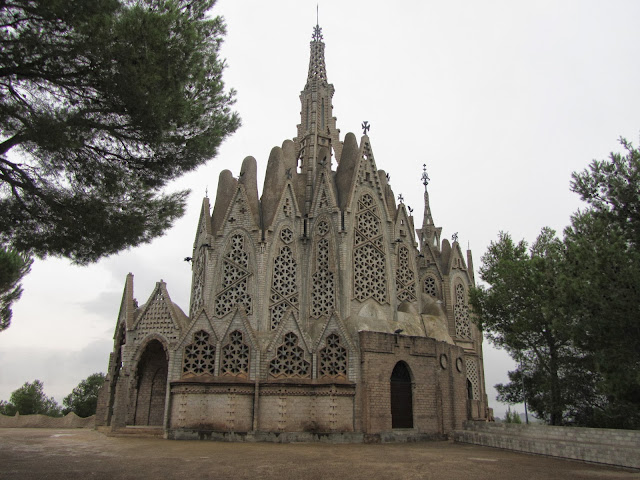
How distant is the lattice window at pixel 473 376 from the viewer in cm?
2675

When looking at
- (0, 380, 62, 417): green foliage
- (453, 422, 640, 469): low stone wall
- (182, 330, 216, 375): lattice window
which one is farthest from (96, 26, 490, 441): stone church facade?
(0, 380, 62, 417): green foliage

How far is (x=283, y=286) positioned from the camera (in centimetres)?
2212

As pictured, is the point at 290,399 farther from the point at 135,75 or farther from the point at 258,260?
the point at 135,75

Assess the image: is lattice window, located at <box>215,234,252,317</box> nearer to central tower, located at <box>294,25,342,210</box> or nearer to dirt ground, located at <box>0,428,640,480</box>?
central tower, located at <box>294,25,342,210</box>

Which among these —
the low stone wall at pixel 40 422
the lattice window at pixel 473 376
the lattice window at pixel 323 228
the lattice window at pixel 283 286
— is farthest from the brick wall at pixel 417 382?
the low stone wall at pixel 40 422

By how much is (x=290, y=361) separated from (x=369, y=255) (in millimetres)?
6517

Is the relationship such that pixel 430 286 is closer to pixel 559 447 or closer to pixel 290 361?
pixel 290 361

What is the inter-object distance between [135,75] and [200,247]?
1550 centimetres

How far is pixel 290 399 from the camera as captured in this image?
18.4 m

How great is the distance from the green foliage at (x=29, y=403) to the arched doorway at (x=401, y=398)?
39.7 metres

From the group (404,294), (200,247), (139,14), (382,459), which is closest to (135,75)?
(139,14)

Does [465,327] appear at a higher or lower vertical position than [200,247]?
lower

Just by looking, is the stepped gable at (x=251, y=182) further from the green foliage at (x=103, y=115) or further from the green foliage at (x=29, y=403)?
the green foliage at (x=29, y=403)

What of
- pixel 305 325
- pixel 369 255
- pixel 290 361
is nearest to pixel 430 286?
pixel 369 255
